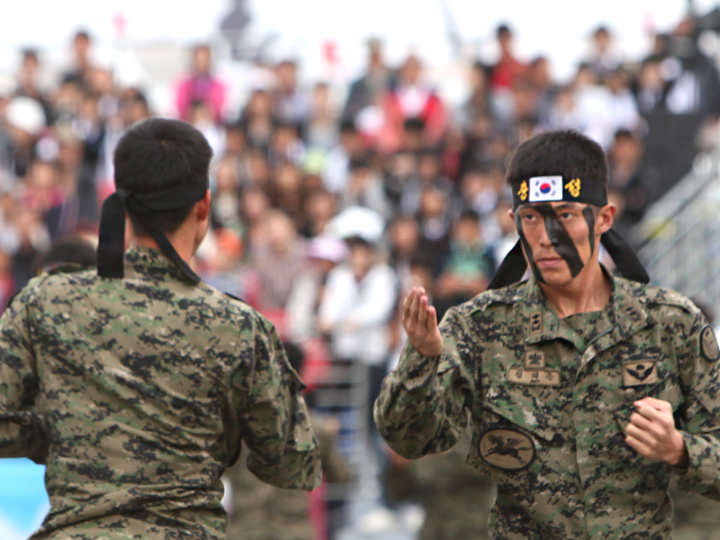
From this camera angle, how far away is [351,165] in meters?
13.5

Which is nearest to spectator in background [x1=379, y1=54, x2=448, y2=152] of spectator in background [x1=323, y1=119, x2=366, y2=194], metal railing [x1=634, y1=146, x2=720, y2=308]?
spectator in background [x1=323, y1=119, x2=366, y2=194]

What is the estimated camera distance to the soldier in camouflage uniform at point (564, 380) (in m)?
3.84

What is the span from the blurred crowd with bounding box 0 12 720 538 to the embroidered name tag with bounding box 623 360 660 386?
6.18m

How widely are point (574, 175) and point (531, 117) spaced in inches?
375

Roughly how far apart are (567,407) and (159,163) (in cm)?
149

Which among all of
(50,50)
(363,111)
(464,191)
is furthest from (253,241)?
(50,50)

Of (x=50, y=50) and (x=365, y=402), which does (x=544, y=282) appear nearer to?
(x=365, y=402)

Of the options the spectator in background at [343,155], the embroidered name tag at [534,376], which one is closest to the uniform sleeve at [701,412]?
the embroidered name tag at [534,376]

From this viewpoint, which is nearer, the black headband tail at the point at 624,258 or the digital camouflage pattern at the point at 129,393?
the digital camouflage pattern at the point at 129,393

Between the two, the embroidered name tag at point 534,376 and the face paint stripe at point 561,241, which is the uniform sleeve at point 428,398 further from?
the face paint stripe at point 561,241

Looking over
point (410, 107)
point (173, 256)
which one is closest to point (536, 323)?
point (173, 256)

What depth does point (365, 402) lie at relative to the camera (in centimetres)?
1051

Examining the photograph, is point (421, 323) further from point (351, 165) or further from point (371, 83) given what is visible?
point (371, 83)

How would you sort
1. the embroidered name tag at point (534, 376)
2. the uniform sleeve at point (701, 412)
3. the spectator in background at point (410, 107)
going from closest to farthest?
the uniform sleeve at point (701, 412), the embroidered name tag at point (534, 376), the spectator in background at point (410, 107)
